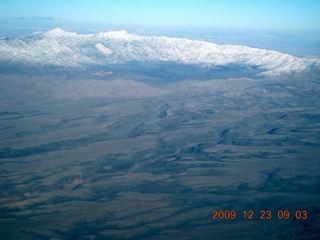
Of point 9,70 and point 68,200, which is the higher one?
point 9,70

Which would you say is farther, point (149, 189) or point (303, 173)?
point (303, 173)

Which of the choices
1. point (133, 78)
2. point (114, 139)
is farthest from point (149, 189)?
point (133, 78)

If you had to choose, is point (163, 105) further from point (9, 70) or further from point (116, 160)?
point (9, 70)

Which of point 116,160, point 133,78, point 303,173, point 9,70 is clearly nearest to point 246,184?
point 303,173

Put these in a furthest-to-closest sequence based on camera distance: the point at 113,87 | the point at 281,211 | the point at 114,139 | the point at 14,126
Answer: the point at 113,87
the point at 14,126
the point at 114,139
the point at 281,211

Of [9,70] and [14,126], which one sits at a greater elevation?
[9,70]

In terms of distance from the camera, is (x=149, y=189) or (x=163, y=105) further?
(x=163, y=105)

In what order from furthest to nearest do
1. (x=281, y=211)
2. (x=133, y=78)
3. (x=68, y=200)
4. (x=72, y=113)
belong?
(x=133, y=78), (x=72, y=113), (x=68, y=200), (x=281, y=211)

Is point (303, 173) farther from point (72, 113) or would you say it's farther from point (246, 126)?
point (72, 113)

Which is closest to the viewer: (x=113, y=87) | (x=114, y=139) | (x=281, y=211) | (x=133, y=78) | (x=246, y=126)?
(x=281, y=211)
